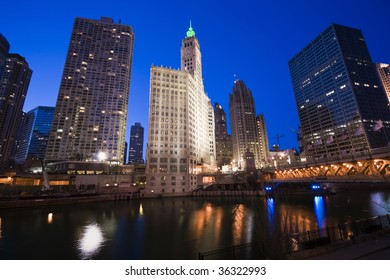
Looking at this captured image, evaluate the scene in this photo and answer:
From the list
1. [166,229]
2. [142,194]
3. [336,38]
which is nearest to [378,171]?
[166,229]

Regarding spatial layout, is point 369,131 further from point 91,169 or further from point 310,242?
point 91,169

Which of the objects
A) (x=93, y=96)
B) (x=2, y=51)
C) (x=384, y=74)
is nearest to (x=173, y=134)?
(x=93, y=96)

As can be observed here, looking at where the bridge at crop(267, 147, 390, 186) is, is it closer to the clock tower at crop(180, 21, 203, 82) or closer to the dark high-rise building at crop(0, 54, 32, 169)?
the clock tower at crop(180, 21, 203, 82)

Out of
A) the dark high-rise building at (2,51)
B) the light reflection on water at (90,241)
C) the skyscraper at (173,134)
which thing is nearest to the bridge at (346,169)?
the light reflection on water at (90,241)

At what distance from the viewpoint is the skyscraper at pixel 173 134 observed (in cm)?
8456

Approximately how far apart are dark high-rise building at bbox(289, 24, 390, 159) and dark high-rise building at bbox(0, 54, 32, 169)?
859ft

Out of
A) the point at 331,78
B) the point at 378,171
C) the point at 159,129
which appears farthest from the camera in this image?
the point at 331,78

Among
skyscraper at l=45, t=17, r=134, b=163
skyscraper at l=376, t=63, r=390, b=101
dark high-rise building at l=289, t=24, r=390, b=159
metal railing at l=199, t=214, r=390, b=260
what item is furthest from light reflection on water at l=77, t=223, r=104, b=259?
skyscraper at l=376, t=63, r=390, b=101

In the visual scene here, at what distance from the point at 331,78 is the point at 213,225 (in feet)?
616

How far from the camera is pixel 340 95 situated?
149 m

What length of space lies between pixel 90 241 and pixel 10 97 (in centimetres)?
23051

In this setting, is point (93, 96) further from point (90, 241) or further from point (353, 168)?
point (353, 168)

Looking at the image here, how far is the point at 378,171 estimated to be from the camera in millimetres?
26406

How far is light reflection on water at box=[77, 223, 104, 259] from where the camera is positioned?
18.9 m
